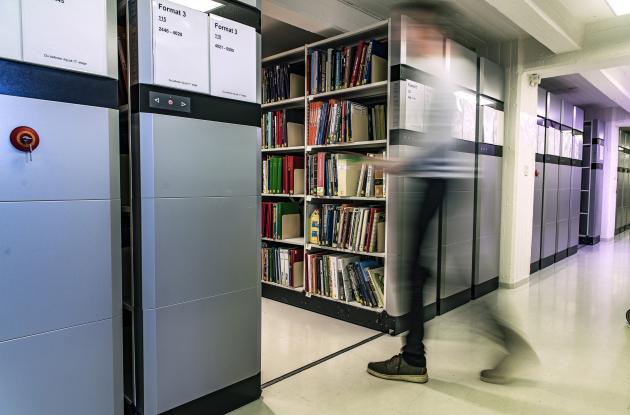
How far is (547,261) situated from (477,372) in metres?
3.76

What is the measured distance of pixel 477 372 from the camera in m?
2.54

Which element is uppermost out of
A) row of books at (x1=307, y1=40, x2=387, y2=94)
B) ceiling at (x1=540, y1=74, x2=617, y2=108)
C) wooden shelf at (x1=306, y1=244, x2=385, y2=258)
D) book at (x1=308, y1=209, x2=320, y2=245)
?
ceiling at (x1=540, y1=74, x2=617, y2=108)

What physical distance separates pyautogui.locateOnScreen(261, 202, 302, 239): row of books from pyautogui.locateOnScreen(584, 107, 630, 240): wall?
6578 mm

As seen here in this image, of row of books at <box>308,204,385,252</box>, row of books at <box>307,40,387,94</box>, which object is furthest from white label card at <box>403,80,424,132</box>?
row of books at <box>308,204,385,252</box>

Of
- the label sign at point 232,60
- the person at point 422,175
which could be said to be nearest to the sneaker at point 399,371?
the person at point 422,175

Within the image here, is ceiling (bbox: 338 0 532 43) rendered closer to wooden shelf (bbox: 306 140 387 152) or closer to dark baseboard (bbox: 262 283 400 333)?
wooden shelf (bbox: 306 140 387 152)

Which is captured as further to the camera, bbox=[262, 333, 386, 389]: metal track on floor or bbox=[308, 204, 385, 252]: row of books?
bbox=[308, 204, 385, 252]: row of books

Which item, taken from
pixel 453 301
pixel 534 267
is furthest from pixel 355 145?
pixel 534 267

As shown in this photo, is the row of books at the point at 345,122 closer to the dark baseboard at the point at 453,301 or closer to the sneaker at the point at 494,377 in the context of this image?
the dark baseboard at the point at 453,301

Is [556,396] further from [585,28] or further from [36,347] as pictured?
[585,28]

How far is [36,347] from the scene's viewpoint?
4.90 feet

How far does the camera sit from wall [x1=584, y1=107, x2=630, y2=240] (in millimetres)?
7730

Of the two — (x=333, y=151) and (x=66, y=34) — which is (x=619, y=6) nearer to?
(x=333, y=151)

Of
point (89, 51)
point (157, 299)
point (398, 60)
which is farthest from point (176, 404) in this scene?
point (398, 60)
